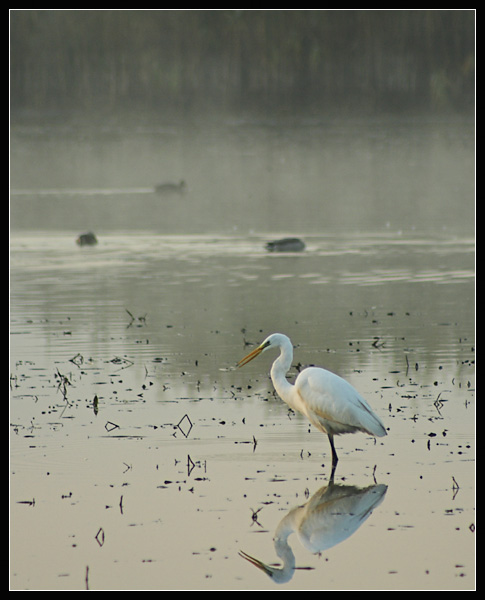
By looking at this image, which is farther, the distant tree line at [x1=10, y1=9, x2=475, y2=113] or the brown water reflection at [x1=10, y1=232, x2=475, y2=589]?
the distant tree line at [x1=10, y1=9, x2=475, y2=113]

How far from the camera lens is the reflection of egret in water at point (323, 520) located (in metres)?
7.78

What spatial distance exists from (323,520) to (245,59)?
2882 inches

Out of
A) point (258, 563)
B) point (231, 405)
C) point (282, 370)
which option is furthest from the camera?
point (231, 405)

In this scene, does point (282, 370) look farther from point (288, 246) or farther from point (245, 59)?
point (245, 59)

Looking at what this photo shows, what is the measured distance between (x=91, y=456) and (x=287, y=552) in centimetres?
259

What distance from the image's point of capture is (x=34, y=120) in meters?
79.9

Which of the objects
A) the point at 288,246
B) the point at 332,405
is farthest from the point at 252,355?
the point at 288,246

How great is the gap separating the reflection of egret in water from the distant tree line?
65.6 m

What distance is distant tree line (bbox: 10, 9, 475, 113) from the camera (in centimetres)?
7488

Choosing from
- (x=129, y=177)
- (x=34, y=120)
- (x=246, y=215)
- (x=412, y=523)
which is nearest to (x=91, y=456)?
(x=412, y=523)

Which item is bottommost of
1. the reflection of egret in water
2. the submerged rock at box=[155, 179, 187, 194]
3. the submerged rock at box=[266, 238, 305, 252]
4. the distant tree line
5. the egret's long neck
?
the reflection of egret in water

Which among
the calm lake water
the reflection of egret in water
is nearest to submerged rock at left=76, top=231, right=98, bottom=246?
the calm lake water

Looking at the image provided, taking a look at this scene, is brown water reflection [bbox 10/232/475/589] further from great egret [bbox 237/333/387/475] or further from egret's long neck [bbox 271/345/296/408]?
egret's long neck [bbox 271/345/296/408]

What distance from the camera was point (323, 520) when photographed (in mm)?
8406
